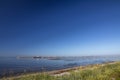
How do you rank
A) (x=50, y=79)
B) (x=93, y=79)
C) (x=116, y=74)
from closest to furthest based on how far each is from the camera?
(x=93, y=79)
(x=50, y=79)
(x=116, y=74)

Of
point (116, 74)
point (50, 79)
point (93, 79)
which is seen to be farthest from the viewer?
point (116, 74)

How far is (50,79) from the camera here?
30.4ft

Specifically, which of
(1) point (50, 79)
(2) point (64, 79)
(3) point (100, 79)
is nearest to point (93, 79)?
(3) point (100, 79)

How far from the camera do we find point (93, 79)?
326 inches

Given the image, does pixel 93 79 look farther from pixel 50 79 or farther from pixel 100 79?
pixel 50 79

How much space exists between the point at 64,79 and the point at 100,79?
5.37 ft

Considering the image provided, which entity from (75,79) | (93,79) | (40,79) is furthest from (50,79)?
(93,79)

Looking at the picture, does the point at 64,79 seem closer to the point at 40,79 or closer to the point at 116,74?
the point at 40,79

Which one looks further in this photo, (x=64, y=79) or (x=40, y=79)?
(x=40, y=79)

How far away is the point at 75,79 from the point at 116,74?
284 cm

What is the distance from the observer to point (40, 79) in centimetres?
931

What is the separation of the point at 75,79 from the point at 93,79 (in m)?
0.80

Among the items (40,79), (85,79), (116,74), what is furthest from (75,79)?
(116,74)

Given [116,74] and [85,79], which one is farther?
[116,74]
